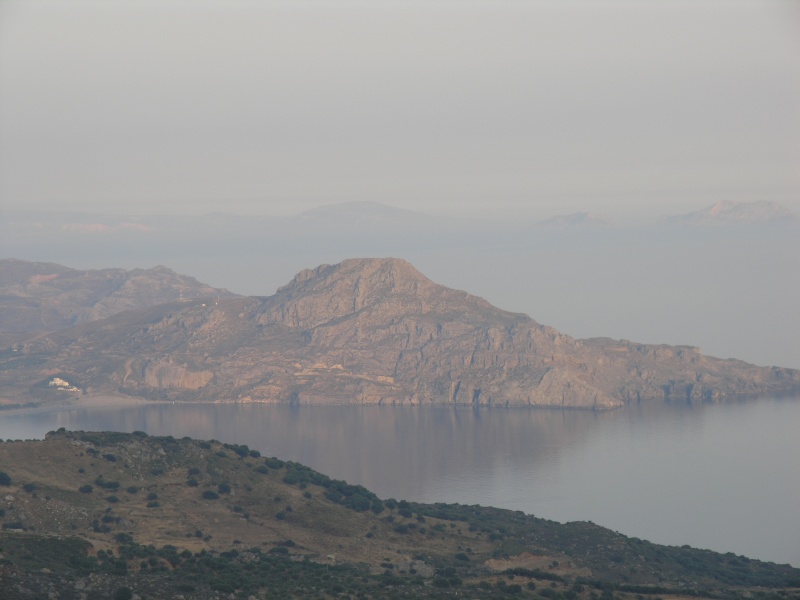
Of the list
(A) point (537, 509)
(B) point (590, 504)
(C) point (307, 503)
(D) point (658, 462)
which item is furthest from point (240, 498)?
(D) point (658, 462)

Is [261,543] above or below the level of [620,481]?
above

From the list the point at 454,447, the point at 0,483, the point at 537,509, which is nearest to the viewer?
the point at 0,483

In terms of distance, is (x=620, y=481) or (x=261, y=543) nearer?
(x=261, y=543)

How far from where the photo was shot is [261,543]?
224ft

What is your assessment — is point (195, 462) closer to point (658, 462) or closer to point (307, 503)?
point (307, 503)

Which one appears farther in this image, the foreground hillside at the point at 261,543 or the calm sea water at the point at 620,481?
the calm sea water at the point at 620,481

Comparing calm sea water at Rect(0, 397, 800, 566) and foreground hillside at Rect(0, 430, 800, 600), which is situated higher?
foreground hillside at Rect(0, 430, 800, 600)

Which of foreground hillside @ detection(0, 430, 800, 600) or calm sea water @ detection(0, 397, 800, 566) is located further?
calm sea water @ detection(0, 397, 800, 566)

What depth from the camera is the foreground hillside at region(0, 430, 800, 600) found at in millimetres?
52094

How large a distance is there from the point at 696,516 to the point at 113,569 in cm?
10412

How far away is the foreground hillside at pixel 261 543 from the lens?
52.1 meters

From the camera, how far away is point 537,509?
13988 centimetres

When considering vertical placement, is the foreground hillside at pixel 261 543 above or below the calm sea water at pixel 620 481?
above

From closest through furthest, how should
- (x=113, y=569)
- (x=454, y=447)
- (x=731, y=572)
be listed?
(x=113, y=569) → (x=731, y=572) → (x=454, y=447)
